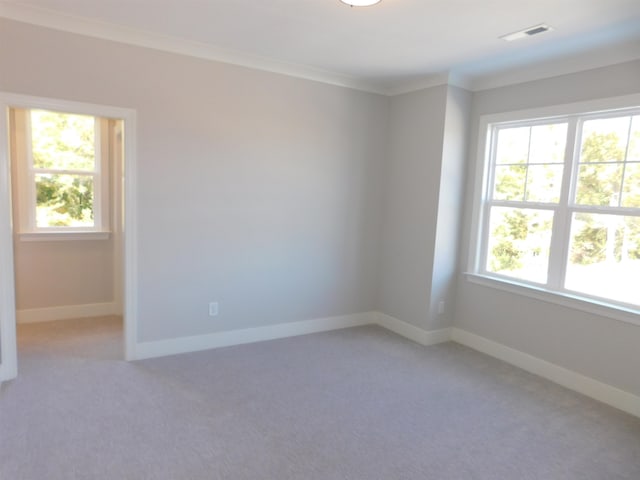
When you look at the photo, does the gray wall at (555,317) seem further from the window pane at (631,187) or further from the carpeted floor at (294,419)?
the window pane at (631,187)

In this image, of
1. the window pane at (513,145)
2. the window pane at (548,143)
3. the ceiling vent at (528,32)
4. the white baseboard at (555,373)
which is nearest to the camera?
the ceiling vent at (528,32)

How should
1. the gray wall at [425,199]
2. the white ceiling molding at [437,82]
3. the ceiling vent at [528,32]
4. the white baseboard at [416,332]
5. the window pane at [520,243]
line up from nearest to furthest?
the ceiling vent at [528,32], the window pane at [520,243], the white ceiling molding at [437,82], the gray wall at [425,199], the white baseboard at [416,332]

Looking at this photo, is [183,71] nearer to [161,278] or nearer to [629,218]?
[161,278]

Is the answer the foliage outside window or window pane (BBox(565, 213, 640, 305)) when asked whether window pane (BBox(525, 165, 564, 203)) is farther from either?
the foliage outside window

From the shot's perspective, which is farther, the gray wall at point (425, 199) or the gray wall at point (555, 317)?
the gray wall at point (425, 199)

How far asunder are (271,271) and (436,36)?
2.42 metres

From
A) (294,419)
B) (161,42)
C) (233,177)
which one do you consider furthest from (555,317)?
(161,42)

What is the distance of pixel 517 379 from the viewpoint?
3.49 m

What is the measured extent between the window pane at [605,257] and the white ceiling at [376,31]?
3.88 feet

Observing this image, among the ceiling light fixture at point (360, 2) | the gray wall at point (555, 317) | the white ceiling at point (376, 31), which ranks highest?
the white ceiling at point (376, 31)

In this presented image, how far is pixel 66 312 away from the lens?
178 inches

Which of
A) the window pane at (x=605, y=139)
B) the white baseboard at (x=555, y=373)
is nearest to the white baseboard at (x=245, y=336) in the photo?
the white baseboard at (x=555, y=373)

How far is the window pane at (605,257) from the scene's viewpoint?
10.2 ft

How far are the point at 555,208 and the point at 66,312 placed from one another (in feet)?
15.9
